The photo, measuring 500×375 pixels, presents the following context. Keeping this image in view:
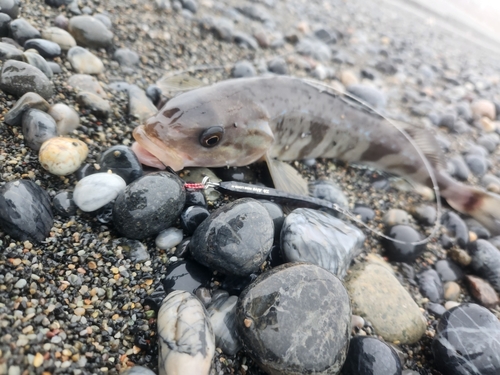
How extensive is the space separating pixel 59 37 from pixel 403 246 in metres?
4.30

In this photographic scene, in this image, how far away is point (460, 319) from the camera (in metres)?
2.67

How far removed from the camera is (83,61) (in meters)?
3.81

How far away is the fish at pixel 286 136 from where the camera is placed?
3205 mm

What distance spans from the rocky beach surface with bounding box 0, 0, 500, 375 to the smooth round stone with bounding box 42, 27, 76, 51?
0.5 inches

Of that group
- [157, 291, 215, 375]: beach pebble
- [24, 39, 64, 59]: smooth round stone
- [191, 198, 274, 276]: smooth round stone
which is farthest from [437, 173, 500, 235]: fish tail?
[24, 39, 64, 59]: smooth round stone

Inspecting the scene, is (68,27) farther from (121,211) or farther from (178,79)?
(121,211)

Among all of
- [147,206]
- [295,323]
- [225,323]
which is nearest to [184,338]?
[225,323]

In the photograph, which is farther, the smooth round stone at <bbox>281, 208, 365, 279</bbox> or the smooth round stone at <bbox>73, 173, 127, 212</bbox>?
the smooth round stone at <bbox>281, 208, 365, 279</bbox>

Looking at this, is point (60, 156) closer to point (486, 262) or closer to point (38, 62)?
point (38, 62)

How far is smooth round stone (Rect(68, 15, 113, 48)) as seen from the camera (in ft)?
13.3

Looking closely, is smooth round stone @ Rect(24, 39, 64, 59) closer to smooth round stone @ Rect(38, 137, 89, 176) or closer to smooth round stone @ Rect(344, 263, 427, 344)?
smooth round stone @ Rect(38, 137, 89, 176)

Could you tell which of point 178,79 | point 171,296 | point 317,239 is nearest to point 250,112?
point 178,79

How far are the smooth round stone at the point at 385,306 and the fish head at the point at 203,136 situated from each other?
159 cm

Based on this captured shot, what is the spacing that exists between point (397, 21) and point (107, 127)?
12.5 m
